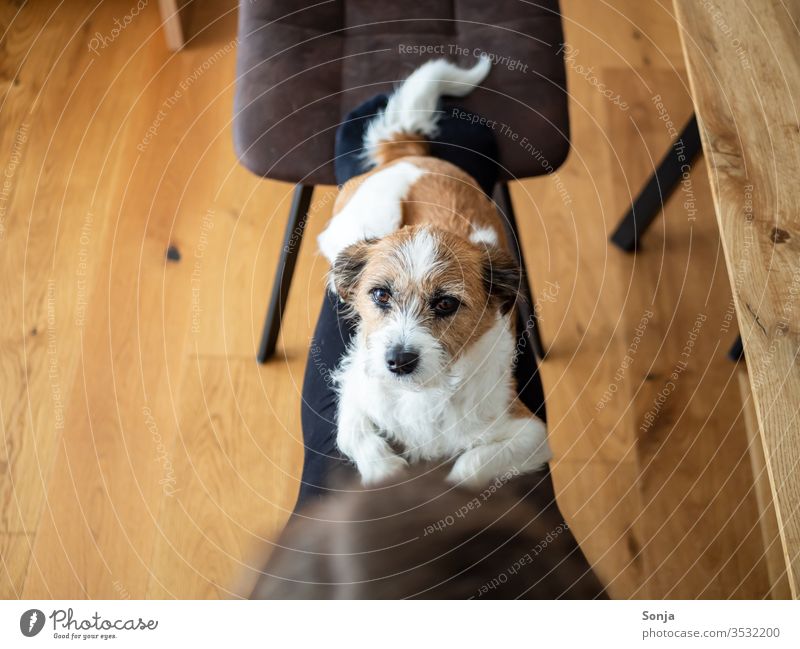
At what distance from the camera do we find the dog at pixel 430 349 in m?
0.88

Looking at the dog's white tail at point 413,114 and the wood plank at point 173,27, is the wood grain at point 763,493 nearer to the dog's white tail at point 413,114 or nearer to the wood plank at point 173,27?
the dog's white tail at point 413,114

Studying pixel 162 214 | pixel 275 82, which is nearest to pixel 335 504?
→ pixel 275 82

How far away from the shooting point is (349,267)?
94 cm

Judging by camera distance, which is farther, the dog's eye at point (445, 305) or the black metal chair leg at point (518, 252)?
the black metal chair leg at point (518, 252)

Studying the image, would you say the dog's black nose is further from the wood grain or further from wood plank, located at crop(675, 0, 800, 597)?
the wood grain

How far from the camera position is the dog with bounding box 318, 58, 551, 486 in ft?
2.88

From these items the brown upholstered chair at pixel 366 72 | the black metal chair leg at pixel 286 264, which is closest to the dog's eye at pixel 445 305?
the brown upholstered chair at pixel 366 72

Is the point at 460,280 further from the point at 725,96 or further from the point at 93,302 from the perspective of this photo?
the point at 93,302

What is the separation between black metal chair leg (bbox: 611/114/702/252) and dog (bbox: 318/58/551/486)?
0.83 meters

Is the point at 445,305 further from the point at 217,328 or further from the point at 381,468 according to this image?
the point at 217,328

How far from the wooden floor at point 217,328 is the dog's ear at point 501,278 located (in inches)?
19.1

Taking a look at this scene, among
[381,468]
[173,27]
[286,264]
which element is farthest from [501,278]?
[173,27]

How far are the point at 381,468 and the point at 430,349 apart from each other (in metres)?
0.19

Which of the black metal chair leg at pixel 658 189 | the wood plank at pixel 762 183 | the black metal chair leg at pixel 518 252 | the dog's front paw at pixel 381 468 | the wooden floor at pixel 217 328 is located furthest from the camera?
the black metal chair leg at pixel 658 189
